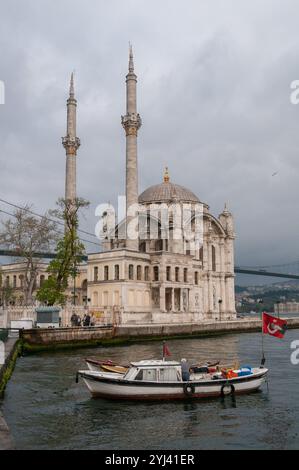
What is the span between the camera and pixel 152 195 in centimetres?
7644

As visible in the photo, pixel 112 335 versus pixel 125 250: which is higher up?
pixel 125 250

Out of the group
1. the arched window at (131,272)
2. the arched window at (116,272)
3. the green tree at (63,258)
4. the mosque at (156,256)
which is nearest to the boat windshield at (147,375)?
the green tree at (63,258)

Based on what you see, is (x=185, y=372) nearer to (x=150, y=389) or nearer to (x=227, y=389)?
(x=150, y=389)

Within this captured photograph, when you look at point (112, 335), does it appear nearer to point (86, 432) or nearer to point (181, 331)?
point (181, 331)

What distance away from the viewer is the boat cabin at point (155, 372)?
19.5 metres

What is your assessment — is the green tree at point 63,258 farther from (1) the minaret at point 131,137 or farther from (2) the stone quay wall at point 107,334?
(1) the minaret at point 131,137

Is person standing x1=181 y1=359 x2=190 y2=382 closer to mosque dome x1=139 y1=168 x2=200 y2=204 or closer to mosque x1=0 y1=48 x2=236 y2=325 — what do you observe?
mosque x1=0 y1=48 x2=236 y2=325

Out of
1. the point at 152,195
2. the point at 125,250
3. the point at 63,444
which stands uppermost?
the point at 152,195

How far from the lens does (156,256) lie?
196 ft

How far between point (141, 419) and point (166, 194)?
60.2 meters

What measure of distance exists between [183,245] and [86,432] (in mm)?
52407

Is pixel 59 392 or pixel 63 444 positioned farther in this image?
pixel 59 392
